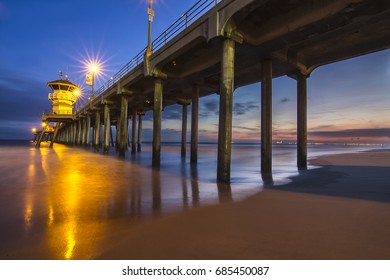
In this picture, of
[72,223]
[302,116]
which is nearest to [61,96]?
[302,116]

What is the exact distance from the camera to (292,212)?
4758 mm

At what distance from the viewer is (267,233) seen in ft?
11.9

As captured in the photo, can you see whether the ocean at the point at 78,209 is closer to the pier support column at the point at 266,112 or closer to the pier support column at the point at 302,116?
the pier support column at the point at 266,112

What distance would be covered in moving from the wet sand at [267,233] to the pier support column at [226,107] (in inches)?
124

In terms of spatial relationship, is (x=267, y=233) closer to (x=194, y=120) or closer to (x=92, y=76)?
(x=194, y=120)

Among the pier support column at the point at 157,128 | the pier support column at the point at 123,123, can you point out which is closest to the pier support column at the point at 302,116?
the pier support column at the point at 157,128

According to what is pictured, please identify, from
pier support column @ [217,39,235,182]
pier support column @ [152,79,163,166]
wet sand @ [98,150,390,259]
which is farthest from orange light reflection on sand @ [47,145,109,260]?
pier support column @ [152,79,163,166]

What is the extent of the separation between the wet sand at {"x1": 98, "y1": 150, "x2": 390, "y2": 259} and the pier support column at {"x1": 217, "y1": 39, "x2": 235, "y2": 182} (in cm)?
316

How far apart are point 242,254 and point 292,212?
2.39 meters

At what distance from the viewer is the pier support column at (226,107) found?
8703mm

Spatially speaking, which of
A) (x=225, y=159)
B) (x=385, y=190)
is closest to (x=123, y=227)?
(x=225, y=159)
